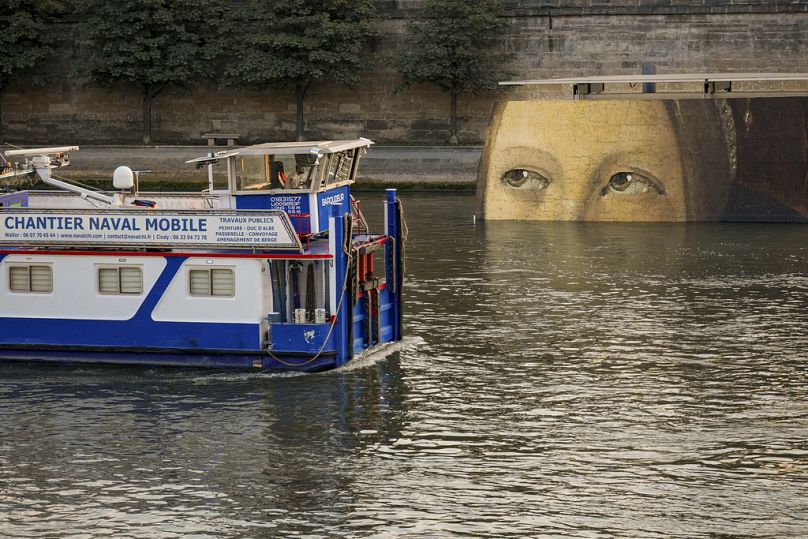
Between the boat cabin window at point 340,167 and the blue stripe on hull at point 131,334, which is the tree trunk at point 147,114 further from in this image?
the blue stripe on hull at point 131,334

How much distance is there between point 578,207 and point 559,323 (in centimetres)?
1696

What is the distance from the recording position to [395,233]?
82.9 feet

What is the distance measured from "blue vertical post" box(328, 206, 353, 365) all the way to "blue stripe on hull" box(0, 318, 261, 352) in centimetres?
119

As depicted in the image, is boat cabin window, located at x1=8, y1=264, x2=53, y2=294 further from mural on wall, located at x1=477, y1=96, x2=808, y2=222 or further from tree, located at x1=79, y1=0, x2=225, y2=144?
tree, located at x1=79, y1=0, x2=225, y2=144

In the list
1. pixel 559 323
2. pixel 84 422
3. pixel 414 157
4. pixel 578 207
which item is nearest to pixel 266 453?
pixel 84 422

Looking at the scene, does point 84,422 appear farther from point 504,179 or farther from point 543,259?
point 504,179

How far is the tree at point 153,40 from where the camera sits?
6066cm

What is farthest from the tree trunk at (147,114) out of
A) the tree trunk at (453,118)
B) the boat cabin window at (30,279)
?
the boat cabin window at (30,279)

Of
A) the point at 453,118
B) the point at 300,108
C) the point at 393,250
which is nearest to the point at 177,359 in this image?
the point at 393,250

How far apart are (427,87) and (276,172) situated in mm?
37995

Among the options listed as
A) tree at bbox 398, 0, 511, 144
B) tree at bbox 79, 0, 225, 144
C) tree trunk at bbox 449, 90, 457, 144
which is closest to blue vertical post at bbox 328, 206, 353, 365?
tree at bbox 398, 0, 511, 144

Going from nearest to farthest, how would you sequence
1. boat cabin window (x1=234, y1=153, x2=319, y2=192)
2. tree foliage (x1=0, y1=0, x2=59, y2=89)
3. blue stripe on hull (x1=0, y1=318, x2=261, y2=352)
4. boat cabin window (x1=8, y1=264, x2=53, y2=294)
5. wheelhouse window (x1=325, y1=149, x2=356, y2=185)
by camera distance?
1. blue stripe on hull (x1=0, y1=318, x2=261, y2=352)
2. boat cabin window (x1=8, y1=264, x2=53, y2=294)
3. boat cabin window (x1=234, y1=153, x2=319, y2=192)
4. wheelhouse window (x1=325, y1=149, x2=356, y2=185)
5. tree foliage (x1=0, y1=0, x2=59, y2=89)

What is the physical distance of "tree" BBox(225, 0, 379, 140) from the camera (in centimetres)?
5966

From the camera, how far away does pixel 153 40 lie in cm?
6059
